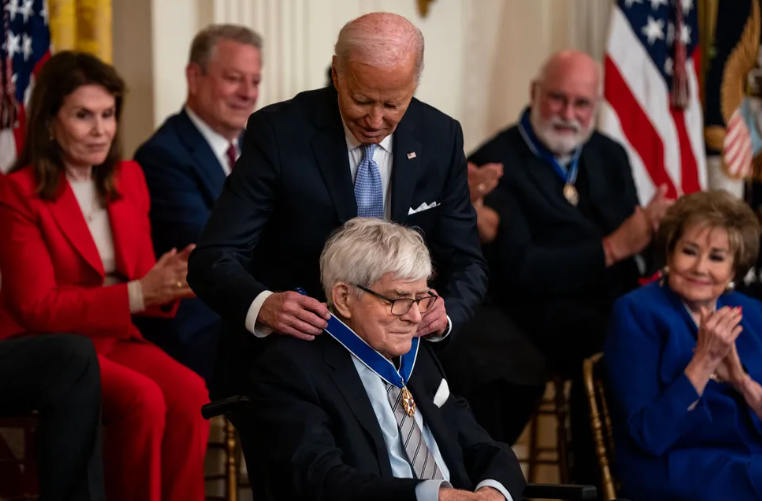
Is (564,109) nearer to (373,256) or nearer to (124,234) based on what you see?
(124,234)

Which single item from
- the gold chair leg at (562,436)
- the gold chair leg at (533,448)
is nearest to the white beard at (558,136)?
the gold chair leg at (562,436)

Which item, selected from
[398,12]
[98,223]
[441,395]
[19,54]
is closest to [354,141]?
[441,395]

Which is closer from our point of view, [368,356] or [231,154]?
[368,356]

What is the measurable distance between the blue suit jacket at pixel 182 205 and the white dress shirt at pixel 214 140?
34 millimetres

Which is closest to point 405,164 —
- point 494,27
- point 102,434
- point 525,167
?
point 102,434

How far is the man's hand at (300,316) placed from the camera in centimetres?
305

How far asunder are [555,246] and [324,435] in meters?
2.38

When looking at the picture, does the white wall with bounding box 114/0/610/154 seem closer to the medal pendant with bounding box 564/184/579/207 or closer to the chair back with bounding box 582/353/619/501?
the medal pendant with bounding box 564/184/579/207

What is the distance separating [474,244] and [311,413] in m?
0.95

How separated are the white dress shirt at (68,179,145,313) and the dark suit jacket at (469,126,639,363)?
154 cm

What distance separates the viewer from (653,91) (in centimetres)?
603

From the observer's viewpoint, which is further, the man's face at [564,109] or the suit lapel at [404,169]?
the man's face at [564,109]

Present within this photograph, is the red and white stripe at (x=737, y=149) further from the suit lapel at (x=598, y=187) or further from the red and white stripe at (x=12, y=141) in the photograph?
the red and white stripe at (x=12, y=141)

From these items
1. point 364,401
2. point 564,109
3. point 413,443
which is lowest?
point 413,443
